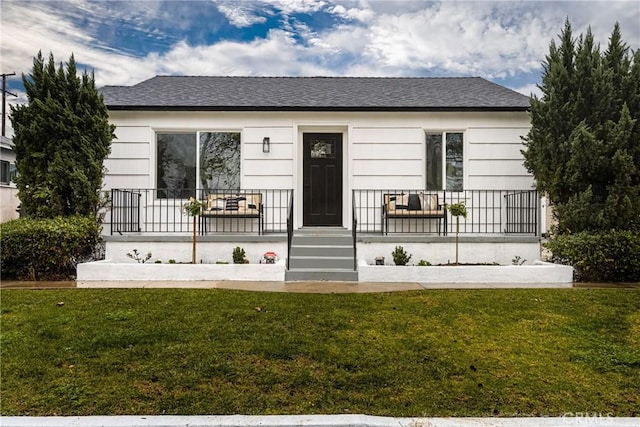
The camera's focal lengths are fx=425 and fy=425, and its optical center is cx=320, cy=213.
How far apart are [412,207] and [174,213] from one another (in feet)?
17.4

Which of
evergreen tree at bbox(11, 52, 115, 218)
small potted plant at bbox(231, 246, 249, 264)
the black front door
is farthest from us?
the black front door

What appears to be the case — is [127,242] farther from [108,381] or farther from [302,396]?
[302,396]

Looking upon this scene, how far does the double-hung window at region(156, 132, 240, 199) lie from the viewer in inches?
384

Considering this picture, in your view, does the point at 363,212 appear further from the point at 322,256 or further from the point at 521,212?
the point at 521,212

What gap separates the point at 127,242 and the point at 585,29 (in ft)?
31.3

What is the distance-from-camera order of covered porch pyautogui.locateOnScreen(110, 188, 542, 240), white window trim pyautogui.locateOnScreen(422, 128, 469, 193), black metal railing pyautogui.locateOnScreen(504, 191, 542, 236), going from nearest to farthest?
covered porch pyautogui.locateOnScreen(110, 188, 542, 240) → black metal railing pyautogui.locateOnScreen(504, 191, 542, 236) → white window trim pyautogui.locateOnScreen(422, 128, 469, 193)

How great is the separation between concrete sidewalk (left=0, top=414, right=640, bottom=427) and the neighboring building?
12617 millimetres

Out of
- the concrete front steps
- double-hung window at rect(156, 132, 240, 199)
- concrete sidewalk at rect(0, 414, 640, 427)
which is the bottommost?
concrete sidewalk at rect(0, 414, 640, 427)

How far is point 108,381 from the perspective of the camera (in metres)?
3.37

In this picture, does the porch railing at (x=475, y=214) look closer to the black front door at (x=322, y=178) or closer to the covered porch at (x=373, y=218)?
the covered porch at (x=373, y=218)

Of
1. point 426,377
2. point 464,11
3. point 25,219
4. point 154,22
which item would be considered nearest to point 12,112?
point 25,219

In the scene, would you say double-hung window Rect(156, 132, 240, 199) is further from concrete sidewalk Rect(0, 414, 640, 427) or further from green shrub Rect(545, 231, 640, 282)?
concrete sidewalk Rect(0, 414, 640, 427)

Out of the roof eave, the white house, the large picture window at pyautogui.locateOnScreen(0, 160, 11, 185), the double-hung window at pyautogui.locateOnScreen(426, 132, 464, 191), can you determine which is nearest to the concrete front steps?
the white house

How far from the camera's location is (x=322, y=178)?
396 inches
